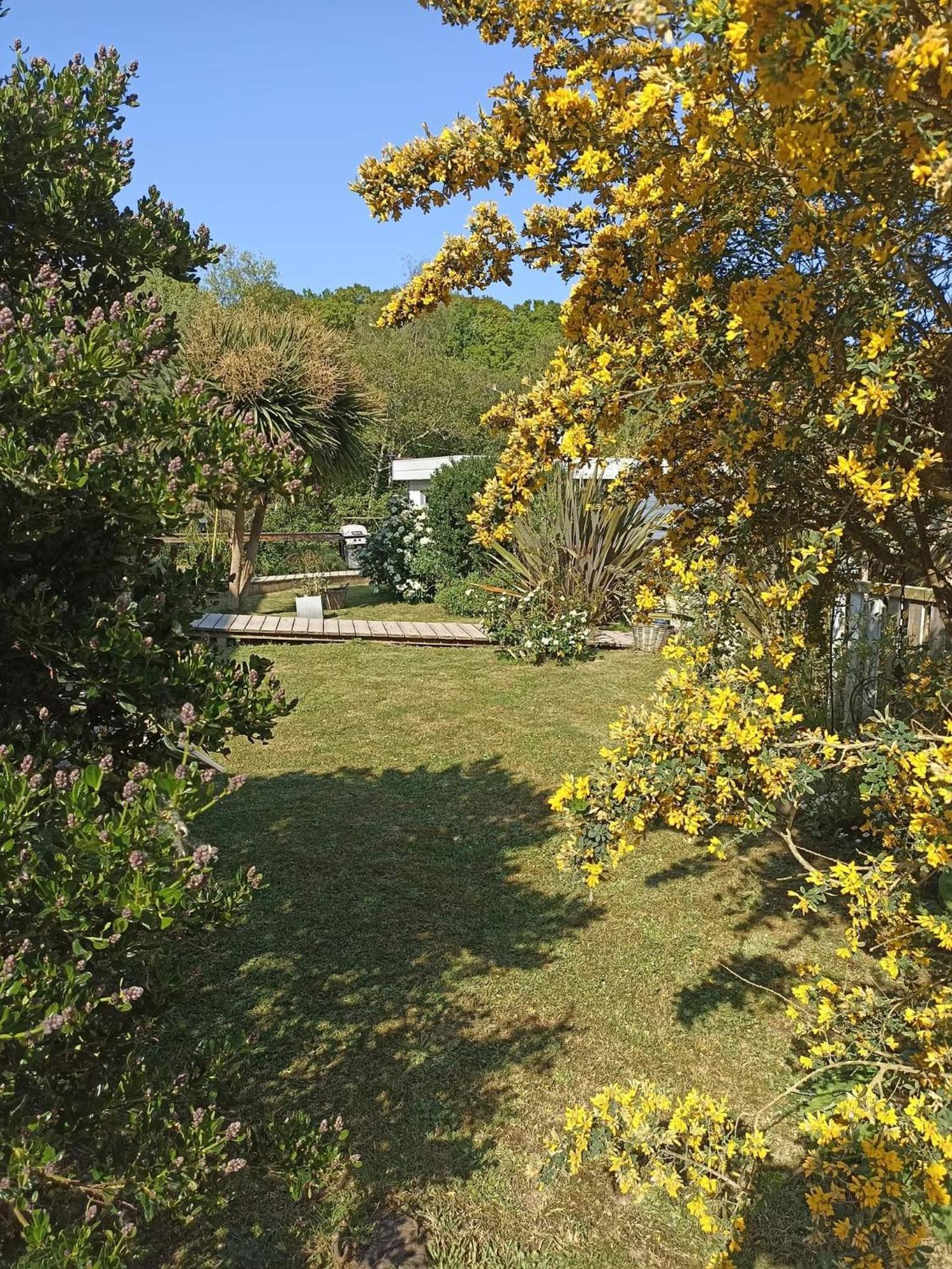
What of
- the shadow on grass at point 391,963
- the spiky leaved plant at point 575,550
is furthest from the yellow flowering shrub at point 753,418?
the spiky leaved plant at point 575,550

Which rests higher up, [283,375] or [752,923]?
[283,375]

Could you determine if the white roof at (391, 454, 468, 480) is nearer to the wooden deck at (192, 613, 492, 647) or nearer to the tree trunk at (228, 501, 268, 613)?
the tree trunk at (228, 501, 268, 613)

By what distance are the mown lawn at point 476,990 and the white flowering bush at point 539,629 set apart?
3354 mm

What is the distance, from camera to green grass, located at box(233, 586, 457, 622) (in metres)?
13.4

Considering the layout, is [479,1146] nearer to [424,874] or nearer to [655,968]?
[655,968]

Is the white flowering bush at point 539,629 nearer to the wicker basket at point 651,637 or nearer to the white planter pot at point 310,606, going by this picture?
the wicker basket at point 651,637

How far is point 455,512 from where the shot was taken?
14156mm

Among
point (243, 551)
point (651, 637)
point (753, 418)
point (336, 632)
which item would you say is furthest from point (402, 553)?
point (753, 418)

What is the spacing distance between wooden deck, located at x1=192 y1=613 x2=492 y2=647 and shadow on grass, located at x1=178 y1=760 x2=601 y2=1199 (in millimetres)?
4963

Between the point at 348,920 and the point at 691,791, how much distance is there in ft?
7.75

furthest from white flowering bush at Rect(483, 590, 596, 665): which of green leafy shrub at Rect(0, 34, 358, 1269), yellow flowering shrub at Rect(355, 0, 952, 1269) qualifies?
green leafy shrub at Rect(0, 34, 358, 1269)

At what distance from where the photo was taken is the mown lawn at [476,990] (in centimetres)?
268

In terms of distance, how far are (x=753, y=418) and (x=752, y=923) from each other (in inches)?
113

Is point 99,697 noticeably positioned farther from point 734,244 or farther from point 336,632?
point 336,632
